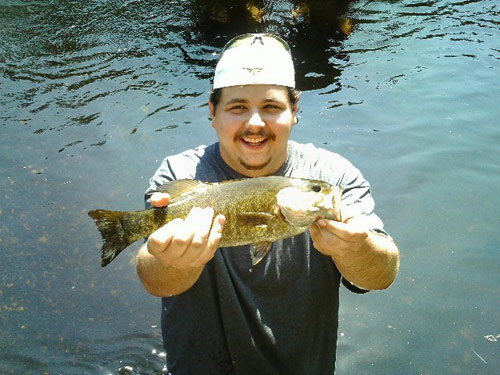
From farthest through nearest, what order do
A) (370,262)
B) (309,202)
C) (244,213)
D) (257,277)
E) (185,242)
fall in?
1. (257,277)
2. (370,262)
3. (244,213)
4. (309,202)
5. (185,242)

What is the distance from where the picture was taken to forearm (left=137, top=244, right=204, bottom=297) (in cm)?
288

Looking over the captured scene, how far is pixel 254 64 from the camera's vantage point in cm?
332

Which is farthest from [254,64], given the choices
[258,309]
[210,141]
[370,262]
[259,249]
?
[210,141]

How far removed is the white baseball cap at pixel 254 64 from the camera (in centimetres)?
333

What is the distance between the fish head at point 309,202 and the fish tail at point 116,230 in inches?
35.4

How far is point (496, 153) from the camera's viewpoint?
7238 mm

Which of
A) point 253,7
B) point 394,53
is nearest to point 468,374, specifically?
point 394,53

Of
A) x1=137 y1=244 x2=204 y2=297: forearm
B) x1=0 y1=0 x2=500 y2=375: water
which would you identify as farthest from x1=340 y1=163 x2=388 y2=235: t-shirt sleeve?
x1=0 y1=0 x2=500 y2=375: water

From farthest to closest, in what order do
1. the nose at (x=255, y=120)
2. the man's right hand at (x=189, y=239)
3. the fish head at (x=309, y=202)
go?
the nose at (x=255, y=120)
the fish head at (x=309, y=202)
the man's right hand at (x=189, y=239)

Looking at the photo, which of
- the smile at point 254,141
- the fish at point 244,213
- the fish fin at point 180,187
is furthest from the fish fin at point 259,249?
the smile at point 254,141

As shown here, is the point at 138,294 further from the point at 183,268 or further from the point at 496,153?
the point at 496,153

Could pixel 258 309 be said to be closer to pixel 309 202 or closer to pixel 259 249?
pixel 259 249

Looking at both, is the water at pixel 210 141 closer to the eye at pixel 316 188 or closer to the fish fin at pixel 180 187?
the fish fin at pixel 180 187

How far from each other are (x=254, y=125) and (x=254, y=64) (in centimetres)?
47
